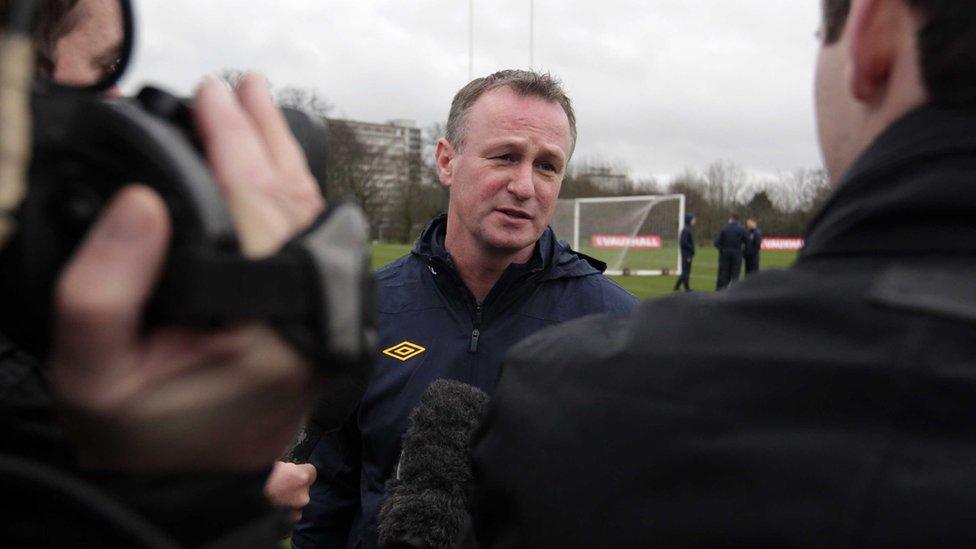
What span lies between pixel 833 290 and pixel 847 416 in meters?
0.15

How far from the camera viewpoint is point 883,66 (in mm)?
991

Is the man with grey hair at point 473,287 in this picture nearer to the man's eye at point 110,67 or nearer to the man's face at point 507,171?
the man's face at point 507,171

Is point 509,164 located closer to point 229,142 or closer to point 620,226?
point 229,142

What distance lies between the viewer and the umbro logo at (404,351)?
2627 millimetres

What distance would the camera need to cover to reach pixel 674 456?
898mm

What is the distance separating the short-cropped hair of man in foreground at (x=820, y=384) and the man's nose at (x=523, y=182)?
1885mm

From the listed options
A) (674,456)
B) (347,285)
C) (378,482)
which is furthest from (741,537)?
(378,482)

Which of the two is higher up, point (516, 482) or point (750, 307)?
point (750, 307)

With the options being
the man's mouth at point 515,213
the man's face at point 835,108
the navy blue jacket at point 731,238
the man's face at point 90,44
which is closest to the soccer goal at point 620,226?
the navy blue jacket at point 731,238

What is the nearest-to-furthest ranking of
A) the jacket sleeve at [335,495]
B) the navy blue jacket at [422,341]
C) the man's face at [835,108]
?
the man's face at [835,108]
the navy blue jacket at [422,341]
the jacket sleeve at [335,495]

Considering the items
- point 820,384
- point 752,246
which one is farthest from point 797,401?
point 752,246

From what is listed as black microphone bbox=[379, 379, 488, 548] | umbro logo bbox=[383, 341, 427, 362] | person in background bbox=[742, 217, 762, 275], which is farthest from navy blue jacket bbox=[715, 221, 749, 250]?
black microphone bbox=[379, 379, 488, 548]

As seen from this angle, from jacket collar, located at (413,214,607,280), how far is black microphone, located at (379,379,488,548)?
0.98m

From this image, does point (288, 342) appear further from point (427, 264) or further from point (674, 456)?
point (427, 264)
